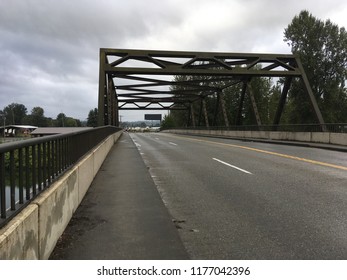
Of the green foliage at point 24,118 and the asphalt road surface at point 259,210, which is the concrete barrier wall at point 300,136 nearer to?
the asphalt road surface at point 259,210

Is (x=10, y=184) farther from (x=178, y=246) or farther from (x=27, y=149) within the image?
(x=178, y=246)

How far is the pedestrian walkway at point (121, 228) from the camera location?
4363mm

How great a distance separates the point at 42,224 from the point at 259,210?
3797 mm

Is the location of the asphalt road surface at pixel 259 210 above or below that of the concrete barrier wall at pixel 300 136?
below

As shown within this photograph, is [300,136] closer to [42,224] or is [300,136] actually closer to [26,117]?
[42,224]

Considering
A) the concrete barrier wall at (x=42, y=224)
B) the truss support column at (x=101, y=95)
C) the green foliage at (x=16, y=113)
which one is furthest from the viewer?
the green foliage at (x=16, y=113)

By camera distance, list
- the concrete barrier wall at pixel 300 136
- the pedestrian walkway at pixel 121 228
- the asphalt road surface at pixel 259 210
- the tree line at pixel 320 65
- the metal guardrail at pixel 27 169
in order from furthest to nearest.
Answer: the tree line at pixel 320 65 → the concrete barrier wall at pixel 300 136 → the asphalt road surface at pixel 259 210 → the pedestrian walkway at pixel 121 228 → the metal guardrail at pixel 27 169

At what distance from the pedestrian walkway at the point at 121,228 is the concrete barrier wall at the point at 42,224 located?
22 cm

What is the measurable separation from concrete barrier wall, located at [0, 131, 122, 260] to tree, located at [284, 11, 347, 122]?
149 feet

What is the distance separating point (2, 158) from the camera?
321 centimetres

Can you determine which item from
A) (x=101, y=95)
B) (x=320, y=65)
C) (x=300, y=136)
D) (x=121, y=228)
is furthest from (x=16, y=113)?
(x=121, y=228)

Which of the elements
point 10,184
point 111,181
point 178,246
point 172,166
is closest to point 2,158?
point 10,184

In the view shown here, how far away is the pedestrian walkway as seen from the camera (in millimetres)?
4363

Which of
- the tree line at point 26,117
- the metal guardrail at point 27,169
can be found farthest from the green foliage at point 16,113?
the metal guardrail at point 27,169
